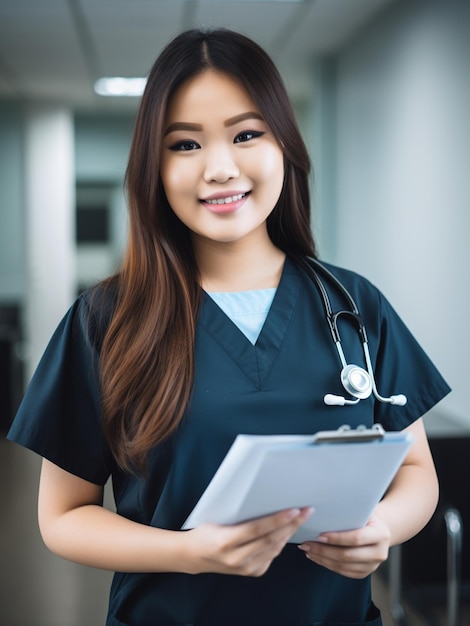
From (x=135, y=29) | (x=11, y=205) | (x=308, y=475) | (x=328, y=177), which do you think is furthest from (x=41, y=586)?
(x=11, y=205)

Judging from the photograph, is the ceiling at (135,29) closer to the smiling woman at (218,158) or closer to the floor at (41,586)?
the floor at (41,586)

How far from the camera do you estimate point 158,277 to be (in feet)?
3.09

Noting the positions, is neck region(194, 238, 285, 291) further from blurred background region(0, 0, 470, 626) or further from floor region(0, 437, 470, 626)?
floor region(0, 437, 470, 626)

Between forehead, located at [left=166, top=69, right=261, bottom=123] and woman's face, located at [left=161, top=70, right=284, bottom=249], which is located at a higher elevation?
forehead, located at [left=166, top=69, right=261, bottom=123]

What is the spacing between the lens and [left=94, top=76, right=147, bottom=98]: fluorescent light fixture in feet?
16.7

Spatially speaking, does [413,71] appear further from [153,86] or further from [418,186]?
[153,86]

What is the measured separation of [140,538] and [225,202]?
37 cm

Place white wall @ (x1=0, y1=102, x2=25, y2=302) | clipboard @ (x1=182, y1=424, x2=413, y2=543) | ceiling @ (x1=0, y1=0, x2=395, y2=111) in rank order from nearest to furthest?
clipboard @ (x1=182, y1=424, x2=413, y2=543) → ceiling @ (x1=0, y1=0, x2=395, y2=111) → white wall @ (x1=0, y1=102, x2=25, y2=302)

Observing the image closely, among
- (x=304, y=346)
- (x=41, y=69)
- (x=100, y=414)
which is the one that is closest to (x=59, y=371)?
(x=100, y=414)

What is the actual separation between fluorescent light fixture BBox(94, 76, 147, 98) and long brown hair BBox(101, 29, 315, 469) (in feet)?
13.7

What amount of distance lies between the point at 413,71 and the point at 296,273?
2.41 metres

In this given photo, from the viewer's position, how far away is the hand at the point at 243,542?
2.36 ft

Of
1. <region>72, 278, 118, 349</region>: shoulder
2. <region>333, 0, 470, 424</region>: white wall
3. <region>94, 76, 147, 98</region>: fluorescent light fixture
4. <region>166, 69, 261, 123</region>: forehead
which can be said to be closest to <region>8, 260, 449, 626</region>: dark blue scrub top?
<region>72, 278, 118, 349</region>: shoulder

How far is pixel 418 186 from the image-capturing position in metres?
3.15
